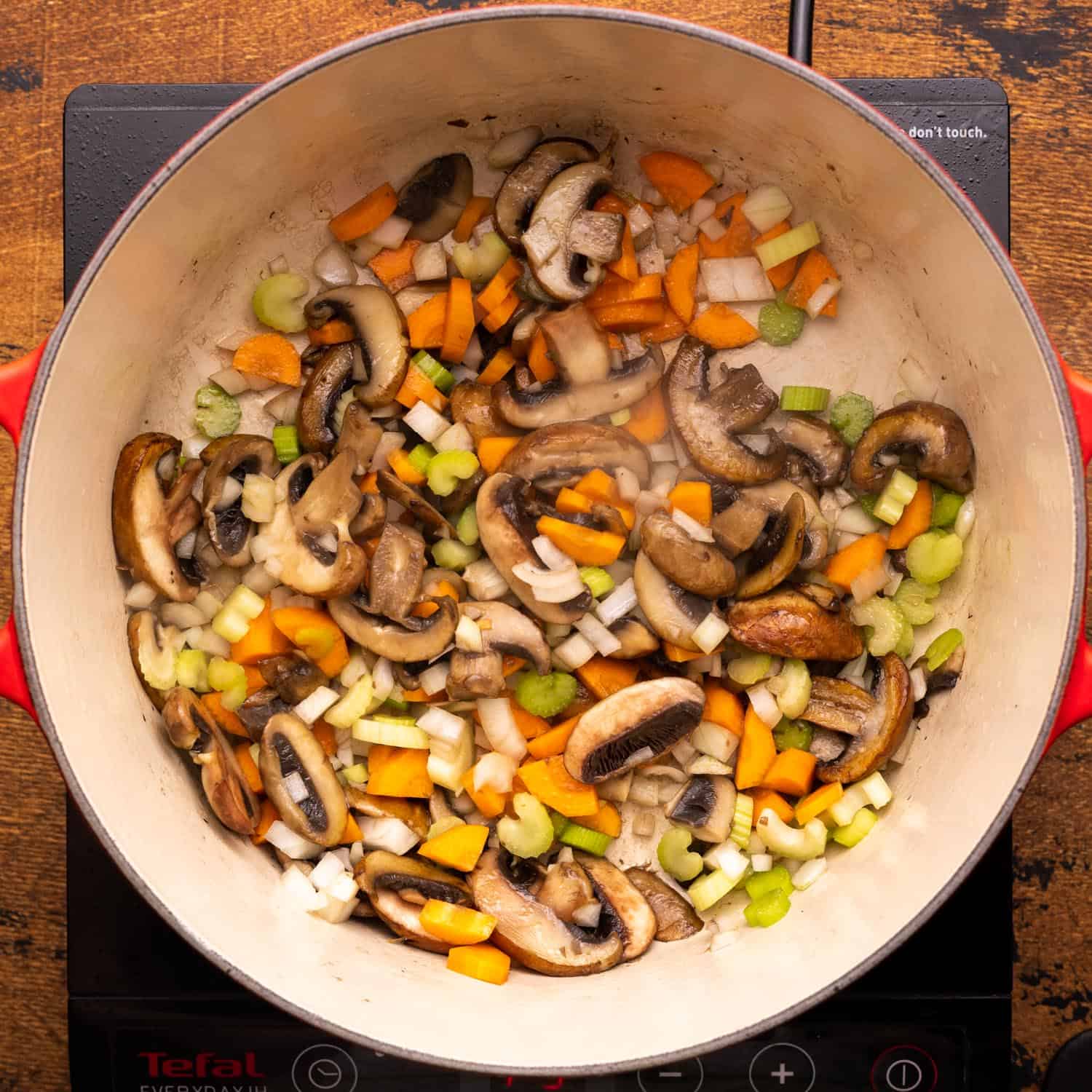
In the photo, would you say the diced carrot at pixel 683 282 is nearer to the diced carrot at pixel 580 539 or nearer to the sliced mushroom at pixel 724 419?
the sliced mushroom at pixel 724 419

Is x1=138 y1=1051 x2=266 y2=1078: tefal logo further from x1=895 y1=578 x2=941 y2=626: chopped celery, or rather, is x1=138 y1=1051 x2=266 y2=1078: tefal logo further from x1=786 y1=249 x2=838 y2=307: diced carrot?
x1=786 y1=249 x2=838 y2=307: diced carrot

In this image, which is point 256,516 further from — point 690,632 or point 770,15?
point 770,15

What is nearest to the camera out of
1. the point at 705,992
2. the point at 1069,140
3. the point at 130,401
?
the point at 705,992

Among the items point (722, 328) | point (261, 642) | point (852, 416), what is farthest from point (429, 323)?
point (852, 416)

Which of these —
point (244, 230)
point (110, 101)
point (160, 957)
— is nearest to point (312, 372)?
point (244, 230)

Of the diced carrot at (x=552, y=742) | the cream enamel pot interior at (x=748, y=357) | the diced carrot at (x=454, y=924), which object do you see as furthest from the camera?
the diced carrot at (x=552, y=742)

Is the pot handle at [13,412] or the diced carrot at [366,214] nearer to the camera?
the pot handle at [13,412]

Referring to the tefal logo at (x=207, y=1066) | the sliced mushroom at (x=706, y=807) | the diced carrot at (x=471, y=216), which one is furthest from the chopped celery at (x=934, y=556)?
the tefal logo at (x=207, y=1066)

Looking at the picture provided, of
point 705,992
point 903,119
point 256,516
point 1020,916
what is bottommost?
point 1020,916
